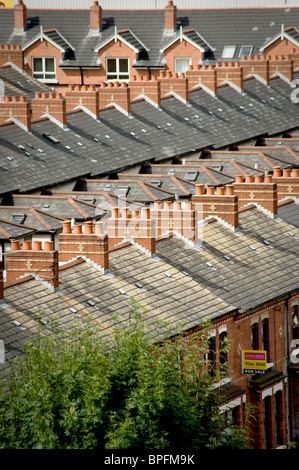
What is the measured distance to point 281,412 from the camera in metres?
49.4

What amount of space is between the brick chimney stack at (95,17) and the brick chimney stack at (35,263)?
2385 inches

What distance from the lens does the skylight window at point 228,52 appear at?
10012 cm

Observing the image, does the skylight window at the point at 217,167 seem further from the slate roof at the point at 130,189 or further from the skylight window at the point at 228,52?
the skylight window at the point at 228,52

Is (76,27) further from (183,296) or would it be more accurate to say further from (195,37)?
(183,296)

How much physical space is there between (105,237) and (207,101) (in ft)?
142

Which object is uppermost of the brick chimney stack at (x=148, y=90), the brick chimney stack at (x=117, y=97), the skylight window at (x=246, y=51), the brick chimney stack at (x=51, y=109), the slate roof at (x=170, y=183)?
the skylight window at (x=246, y=51)

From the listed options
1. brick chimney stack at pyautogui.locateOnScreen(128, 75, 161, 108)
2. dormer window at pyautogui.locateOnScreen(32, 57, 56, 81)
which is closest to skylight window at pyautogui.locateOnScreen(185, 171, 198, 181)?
brick chimney stack at pyautogui.locateOnScreen(128, 75, 161, 108)

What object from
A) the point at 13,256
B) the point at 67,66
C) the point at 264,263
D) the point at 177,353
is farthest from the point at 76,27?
the point at 177,353

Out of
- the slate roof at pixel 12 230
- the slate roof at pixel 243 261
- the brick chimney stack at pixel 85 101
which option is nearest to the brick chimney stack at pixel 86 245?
the slate roof at pixel 243 261

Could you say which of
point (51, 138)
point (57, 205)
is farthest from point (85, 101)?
point (57, 205)

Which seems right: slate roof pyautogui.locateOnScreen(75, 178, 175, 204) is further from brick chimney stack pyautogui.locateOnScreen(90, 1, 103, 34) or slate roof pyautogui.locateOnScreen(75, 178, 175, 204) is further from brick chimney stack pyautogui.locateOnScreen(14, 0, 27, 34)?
brick chimney stack pyautogui.locateOnScreen(14, 0, 27, 34)

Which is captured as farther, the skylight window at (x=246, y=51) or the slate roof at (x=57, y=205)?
the skylight window at (x=246, y=51)

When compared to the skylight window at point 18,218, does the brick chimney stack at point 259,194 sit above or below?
above

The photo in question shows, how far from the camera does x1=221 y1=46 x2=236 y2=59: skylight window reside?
100125 millimetres
